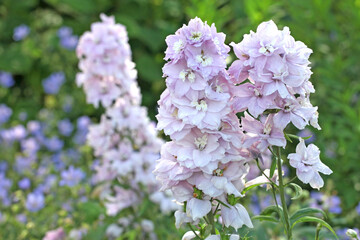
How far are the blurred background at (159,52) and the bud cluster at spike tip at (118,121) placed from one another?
0.64 m

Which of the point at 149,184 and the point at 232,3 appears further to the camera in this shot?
the point at 232,3

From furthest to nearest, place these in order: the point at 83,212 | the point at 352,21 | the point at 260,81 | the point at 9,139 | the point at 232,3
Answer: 1. the point at 232,3
2. the point at 9,139
3. the point at 352,21
4. the point at 83,212
5. the point at 260,81

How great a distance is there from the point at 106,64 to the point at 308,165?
138cm

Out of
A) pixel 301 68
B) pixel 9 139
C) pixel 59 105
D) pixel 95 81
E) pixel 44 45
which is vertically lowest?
pixel 301 68

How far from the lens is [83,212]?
2992 millimetres

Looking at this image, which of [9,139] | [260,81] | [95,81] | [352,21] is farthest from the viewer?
[9,139]

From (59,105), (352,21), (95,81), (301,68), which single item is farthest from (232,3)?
(301,68)

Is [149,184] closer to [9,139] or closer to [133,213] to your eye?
[133,213]

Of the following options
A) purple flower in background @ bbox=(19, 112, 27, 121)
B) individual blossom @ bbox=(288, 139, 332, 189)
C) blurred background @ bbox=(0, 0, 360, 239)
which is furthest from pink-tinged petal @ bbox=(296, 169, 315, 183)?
purple flower in background @ bbox=(19, 112, 27, 121)

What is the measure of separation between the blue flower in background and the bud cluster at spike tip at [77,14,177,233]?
210 cm

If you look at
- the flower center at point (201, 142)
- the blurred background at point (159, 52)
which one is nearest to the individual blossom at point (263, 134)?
the flower center at point (201, 142)

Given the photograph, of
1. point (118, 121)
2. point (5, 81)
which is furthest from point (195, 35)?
point (5, 81)

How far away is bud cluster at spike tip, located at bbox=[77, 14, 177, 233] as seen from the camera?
8.96 ft

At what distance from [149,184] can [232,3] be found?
8.01 ft
